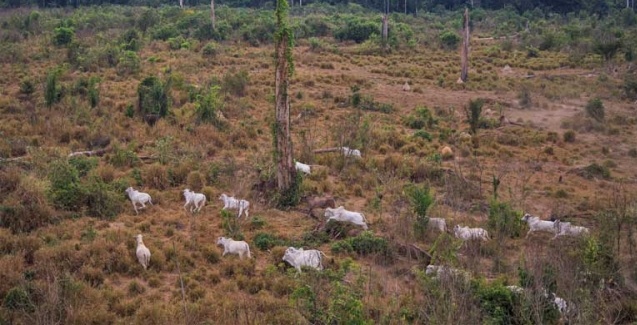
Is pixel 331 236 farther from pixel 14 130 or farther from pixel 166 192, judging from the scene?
pixel 14 130

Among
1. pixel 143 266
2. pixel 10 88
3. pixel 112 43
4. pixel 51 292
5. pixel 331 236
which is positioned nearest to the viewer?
pixel 51 292

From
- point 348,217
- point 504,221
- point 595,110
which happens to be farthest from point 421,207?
point 595,110

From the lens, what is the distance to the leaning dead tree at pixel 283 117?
10367 mm

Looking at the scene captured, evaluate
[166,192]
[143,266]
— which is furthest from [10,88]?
[143,266]

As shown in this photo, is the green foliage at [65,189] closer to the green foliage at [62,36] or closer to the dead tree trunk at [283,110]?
the dead tree trunk at [283,110]

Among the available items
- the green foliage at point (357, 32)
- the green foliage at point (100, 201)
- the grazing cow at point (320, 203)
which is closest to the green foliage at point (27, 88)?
the green foliage at point (100, 201)

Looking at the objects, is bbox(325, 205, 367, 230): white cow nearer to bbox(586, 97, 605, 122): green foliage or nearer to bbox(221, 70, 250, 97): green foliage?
bbox(221, 70, 250, 97): green foliage

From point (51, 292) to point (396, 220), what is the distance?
16.4 ft

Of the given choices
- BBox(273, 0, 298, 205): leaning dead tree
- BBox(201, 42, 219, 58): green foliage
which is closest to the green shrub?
BBox(273, 0, 298, 205): leaning dead tree

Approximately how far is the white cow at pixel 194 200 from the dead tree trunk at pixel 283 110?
1346mm

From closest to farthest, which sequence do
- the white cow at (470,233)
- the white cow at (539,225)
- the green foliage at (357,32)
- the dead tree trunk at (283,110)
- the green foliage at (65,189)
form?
the white cow at (470,233) → the white cow at (539,225) → the green foliage at (65,189) → the dead tree trunk at (283,110) → the green foliage at (357,32)

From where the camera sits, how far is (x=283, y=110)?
10477 millimetres

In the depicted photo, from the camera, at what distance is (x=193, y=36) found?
101 ft

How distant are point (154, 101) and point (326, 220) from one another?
7.63 m
